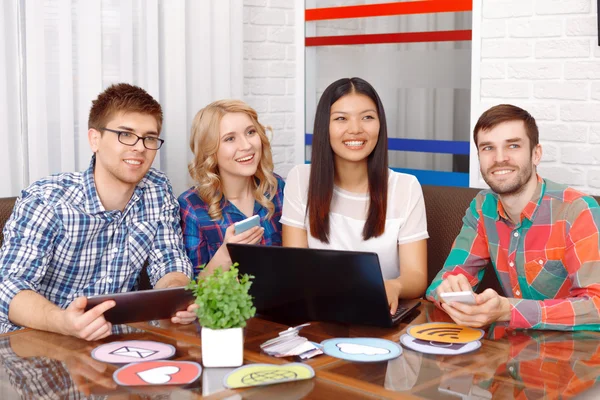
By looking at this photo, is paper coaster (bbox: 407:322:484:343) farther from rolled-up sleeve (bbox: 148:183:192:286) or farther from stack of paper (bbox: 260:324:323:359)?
rolled-up sleeve (bbox: 148:183:192:286)

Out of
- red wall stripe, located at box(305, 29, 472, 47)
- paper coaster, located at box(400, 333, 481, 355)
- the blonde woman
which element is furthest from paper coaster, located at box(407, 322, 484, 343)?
red wall stripe, located at box(305, 29, 472, 47)

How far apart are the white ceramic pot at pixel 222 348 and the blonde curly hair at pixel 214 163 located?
1214 mm

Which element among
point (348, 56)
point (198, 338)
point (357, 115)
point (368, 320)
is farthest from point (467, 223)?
point (348, 56)

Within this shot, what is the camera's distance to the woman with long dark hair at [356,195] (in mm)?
2582

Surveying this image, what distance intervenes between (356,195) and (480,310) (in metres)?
0.90

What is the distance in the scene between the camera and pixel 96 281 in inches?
99.7

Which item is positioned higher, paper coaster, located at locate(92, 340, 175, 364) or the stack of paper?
the stack of paper

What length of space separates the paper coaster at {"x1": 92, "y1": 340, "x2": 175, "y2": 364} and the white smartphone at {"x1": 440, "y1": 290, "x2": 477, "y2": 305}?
2.14ft

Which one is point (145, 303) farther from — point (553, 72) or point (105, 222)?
point (553, 72)

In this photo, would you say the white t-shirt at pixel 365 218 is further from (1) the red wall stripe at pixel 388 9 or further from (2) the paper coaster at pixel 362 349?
(1) the red wall stripe at pixel 388 9

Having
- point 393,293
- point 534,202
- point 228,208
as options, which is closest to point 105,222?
point 228,208

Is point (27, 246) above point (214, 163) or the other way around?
the other way around

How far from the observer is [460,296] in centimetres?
176

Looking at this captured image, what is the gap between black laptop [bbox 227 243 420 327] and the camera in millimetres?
1794
